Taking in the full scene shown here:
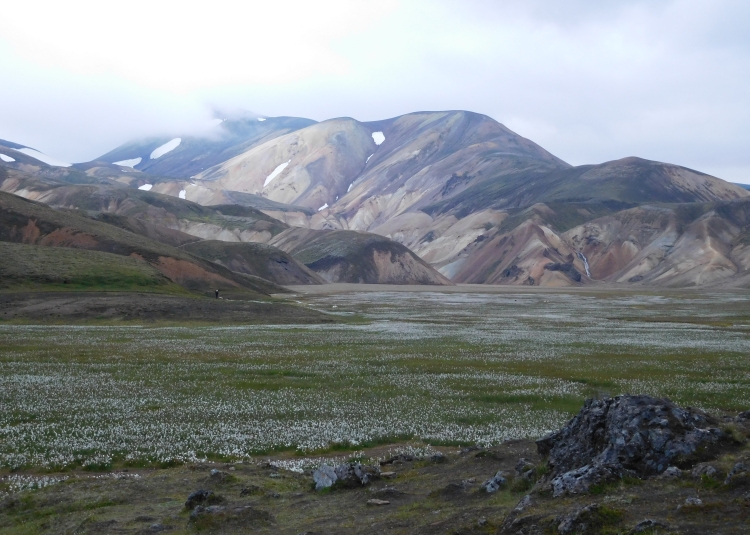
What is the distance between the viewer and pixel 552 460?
1115cm

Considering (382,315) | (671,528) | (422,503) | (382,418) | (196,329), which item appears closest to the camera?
(671,528)

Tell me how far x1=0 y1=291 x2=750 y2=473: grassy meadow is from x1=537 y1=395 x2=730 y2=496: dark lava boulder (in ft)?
21.1

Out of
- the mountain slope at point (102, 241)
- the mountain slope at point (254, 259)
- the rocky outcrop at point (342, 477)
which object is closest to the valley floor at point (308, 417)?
the rocky outcrop at point (342, 477)

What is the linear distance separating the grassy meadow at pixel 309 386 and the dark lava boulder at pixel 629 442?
6.42m

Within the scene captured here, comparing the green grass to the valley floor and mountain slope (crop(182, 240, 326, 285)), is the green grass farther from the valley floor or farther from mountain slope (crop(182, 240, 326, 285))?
mountain slope (crop(182, 240, 326, 285))

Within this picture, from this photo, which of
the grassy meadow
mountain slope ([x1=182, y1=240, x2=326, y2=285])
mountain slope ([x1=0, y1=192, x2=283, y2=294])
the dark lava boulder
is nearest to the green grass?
mountain slope ([x1=0, y1=192, x2=283, y2=294])

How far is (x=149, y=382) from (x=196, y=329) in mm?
28331

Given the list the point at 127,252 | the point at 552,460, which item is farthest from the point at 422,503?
the point at 127,252

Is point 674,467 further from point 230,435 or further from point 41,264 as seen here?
point 41,264

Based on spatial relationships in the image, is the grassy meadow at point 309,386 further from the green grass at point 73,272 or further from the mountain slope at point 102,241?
the mountain slope at point 102,241

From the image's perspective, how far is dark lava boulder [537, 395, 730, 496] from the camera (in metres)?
9.70

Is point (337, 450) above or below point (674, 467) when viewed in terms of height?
below

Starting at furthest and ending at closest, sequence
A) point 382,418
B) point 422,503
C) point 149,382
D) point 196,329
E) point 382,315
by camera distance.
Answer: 1. point 382,315
2. point 196,329
3. point 149,382
4. point 382,418
5. point 422,503

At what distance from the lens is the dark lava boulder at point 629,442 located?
31.8 feet
